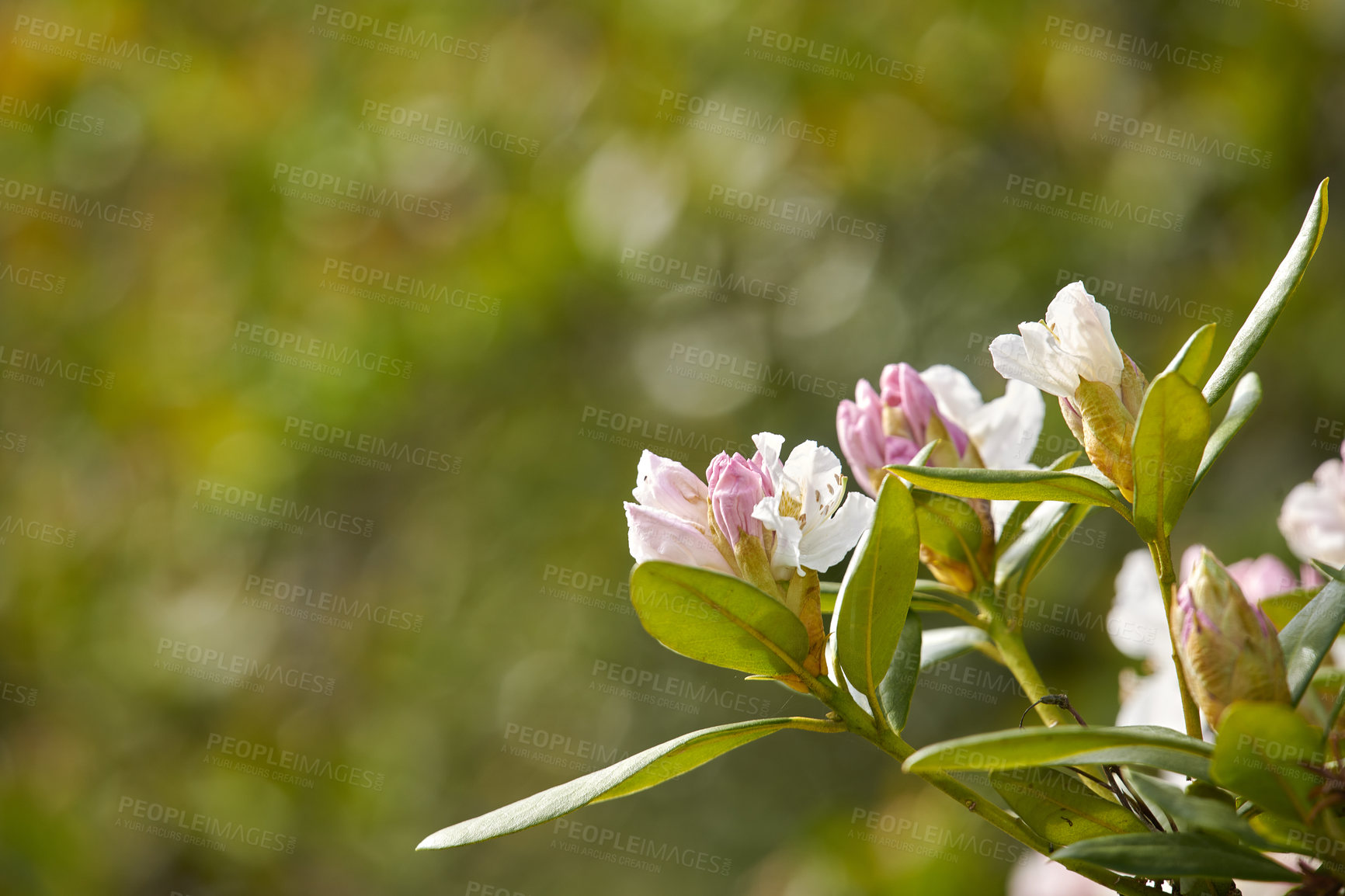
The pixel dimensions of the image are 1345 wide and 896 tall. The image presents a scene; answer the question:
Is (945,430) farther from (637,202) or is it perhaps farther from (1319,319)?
(637,202)

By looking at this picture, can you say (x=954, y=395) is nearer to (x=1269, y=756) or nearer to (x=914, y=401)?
(x=914, y=401)

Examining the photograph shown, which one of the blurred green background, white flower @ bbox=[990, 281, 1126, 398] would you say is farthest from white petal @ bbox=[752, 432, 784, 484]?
the blurred green background

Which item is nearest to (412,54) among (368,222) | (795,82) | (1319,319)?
(368,222)

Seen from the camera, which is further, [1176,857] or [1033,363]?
[1033,363]

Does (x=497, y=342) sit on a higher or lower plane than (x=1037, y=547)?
higher

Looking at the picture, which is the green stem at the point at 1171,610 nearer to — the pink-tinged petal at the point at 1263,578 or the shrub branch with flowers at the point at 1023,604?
the shrub branch with flowers at the point at 1023,604

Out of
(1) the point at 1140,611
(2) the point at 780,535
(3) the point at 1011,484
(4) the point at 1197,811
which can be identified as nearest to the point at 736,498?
(2) the point at 780,535

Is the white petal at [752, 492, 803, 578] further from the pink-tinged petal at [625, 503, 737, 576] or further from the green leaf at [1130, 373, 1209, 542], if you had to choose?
the green leaf at [1130, 373, 1209, 542]
